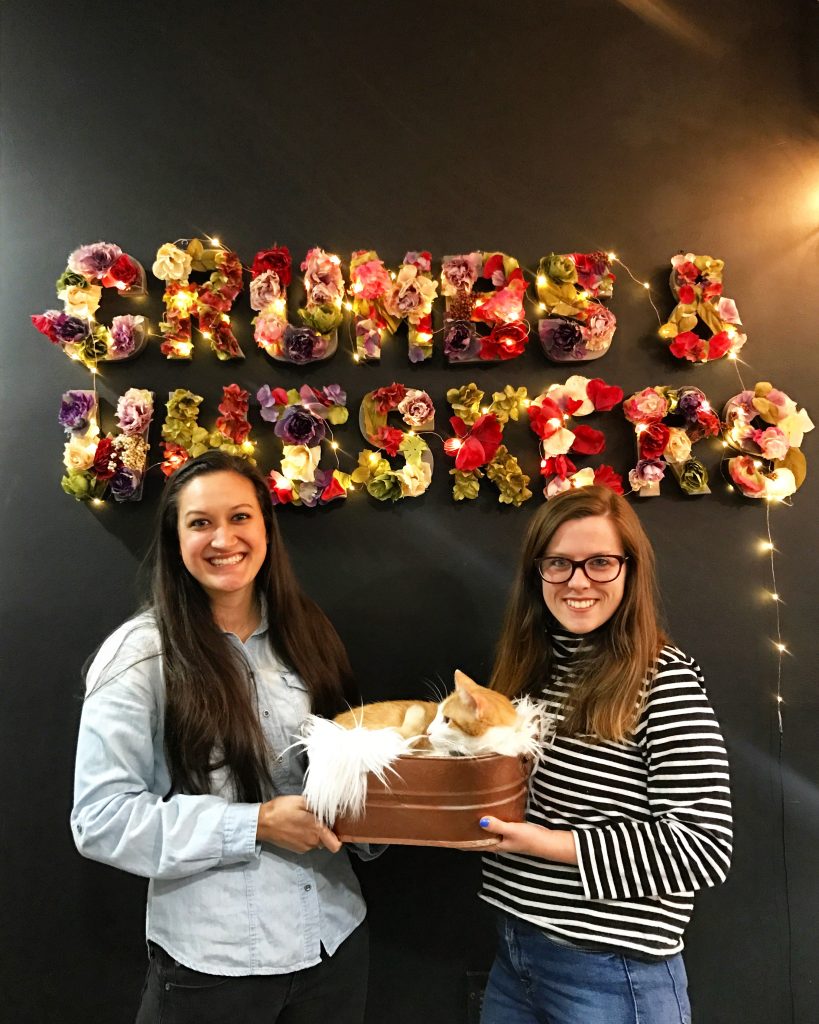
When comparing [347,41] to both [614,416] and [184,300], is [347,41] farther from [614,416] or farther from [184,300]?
[614,416]

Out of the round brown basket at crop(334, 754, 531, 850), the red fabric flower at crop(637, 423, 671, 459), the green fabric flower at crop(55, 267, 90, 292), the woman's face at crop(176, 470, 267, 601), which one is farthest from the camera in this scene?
the green fabric flower at crop(55, 267, 90, 292)

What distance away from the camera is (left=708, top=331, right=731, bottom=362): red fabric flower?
5.88ft

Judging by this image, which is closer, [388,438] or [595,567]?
[595,567]

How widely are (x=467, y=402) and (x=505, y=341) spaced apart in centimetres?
20

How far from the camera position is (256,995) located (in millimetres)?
1188

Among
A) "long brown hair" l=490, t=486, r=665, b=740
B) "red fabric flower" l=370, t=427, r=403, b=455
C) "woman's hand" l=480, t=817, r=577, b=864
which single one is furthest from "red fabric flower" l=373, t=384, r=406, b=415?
"woman's hand" l=480, t=817, r=577, b=864

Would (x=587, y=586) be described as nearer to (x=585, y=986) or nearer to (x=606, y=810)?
(x=606, y=810)

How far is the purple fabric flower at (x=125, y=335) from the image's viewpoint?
6.04 ft

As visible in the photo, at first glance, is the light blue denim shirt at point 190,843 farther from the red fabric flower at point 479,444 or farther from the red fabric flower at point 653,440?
the red fabric flower at point 653,440

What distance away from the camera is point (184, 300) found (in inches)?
73.0

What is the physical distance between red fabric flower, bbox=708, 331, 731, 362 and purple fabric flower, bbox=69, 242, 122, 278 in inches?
68.1

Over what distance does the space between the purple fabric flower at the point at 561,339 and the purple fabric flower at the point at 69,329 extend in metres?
1.33

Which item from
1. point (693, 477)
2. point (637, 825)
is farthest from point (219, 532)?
point (693, 477)

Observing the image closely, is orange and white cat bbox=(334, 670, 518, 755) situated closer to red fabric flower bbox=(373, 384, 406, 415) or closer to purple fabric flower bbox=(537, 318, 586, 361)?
red fabric flower bbox=(373, 384, 406, 415)
